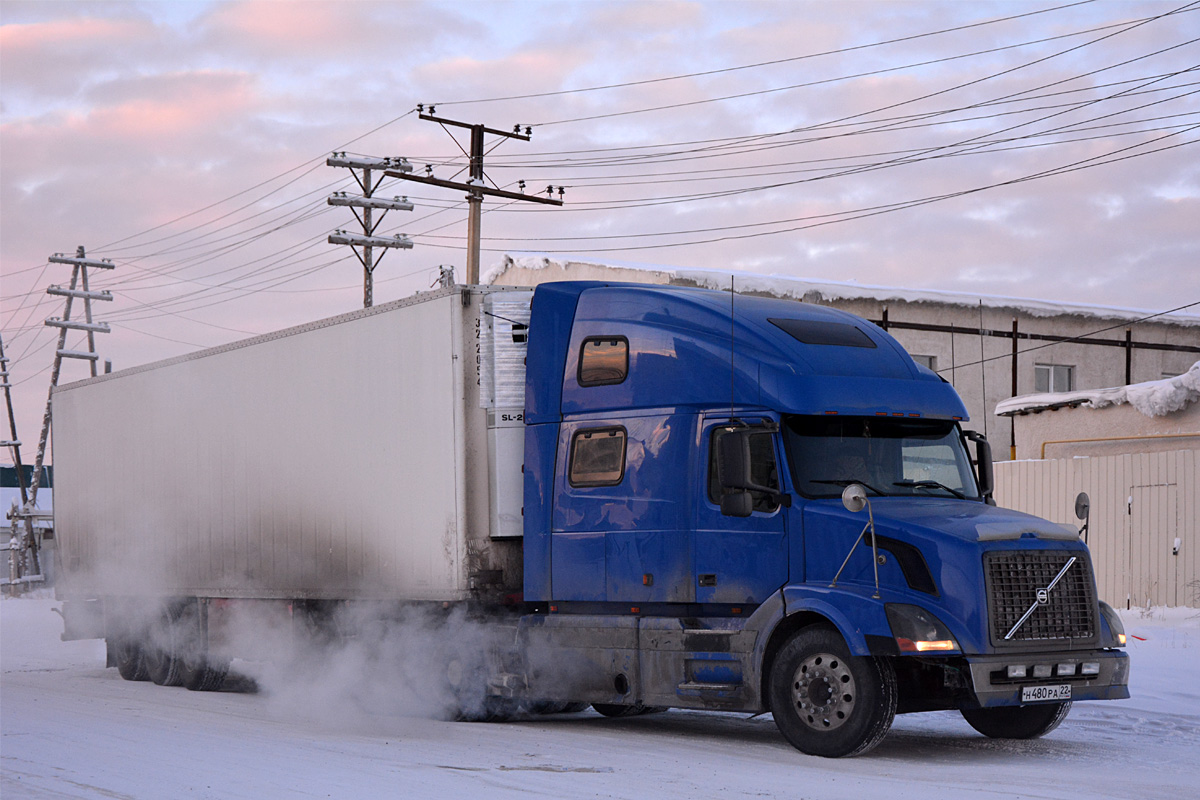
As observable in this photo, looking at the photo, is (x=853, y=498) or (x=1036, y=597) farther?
(x=1036, y=597)

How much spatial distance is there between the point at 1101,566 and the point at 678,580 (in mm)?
13009

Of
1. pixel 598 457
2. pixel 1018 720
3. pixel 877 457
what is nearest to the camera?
pixel 877 457

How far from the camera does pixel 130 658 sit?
64.5ft

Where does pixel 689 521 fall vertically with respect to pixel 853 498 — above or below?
below

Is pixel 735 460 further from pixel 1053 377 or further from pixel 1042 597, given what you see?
pixel 1053 377

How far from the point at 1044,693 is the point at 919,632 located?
112 cm

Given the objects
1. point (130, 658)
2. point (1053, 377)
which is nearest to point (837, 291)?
point (1053, 377)

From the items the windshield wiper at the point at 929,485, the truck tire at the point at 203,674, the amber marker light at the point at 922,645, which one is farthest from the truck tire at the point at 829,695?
the truck tire at the point at 203,674

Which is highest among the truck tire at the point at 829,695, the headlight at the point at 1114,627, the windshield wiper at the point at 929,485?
the windshield wiper at the point at 929,485

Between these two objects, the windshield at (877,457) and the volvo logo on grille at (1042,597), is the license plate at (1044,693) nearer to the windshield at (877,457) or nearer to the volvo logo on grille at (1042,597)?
the volvo logo on grille at (1042,597)

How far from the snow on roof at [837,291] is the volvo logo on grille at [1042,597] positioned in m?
22.8

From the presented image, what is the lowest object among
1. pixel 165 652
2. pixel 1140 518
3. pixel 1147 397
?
pixel 165 652

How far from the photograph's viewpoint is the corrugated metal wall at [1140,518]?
2080 centimetres

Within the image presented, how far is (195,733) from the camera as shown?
12.2 m
